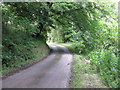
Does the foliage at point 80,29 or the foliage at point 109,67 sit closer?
the foliage at point 109,67

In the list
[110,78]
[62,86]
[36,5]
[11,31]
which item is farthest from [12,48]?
[110,78]

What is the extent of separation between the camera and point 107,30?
596cm

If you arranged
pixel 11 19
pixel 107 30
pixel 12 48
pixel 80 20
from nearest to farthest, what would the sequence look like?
pixel 107 30
pixel 11 19
pixel 12 48
pixel 80 20

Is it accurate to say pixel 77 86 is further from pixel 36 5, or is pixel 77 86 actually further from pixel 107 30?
pixel 36 5

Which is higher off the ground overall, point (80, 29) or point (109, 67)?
point (80, 29)

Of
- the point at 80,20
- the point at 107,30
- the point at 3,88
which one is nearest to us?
the point at 3,88

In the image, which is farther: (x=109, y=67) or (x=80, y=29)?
(x=80, y=29)

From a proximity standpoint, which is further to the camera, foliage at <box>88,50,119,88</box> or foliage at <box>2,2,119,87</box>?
foliage at <box>2,2,119,87</box>

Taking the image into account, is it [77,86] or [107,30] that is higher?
[107,30]

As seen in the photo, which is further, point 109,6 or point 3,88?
point 109,6

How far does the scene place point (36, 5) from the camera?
880 cm

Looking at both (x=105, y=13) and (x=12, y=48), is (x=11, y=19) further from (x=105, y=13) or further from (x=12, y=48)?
(x=105, y=13)

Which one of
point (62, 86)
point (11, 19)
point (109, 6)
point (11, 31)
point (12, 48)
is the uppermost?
point (109, 6)

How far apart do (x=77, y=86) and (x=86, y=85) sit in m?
0.41
